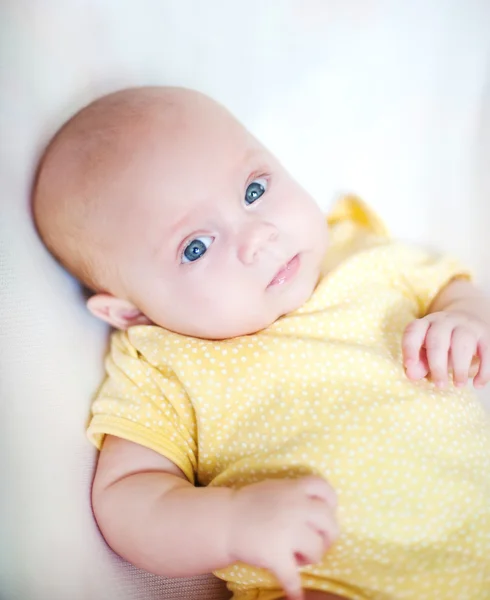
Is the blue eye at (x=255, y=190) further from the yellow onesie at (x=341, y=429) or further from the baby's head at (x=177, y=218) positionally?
the yellow onesie at (x=341, y=429)

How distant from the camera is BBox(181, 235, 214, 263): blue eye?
2.76ft

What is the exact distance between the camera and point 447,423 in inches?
32.7

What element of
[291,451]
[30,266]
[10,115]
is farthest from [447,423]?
[10,115]

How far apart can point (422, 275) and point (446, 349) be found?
21cm

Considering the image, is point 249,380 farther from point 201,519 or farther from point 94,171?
point 94,171

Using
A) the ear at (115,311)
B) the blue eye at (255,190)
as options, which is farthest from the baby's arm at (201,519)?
the blue eye at (255,190)

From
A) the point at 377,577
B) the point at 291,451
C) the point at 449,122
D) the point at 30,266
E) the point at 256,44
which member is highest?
the point at 256,44

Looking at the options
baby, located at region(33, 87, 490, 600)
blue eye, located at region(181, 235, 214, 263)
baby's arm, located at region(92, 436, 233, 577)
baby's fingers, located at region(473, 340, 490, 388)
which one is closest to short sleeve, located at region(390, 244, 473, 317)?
baby, located at region(33, 87, 490, 600)

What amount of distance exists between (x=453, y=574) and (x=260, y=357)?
322 millimetres

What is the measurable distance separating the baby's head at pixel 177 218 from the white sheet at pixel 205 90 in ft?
0.23

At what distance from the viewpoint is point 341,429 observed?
0.80 m

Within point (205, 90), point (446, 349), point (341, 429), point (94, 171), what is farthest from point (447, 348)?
point (205, 90)

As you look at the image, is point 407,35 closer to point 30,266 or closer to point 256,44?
point 256,44

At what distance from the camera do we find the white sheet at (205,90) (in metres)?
0.76
